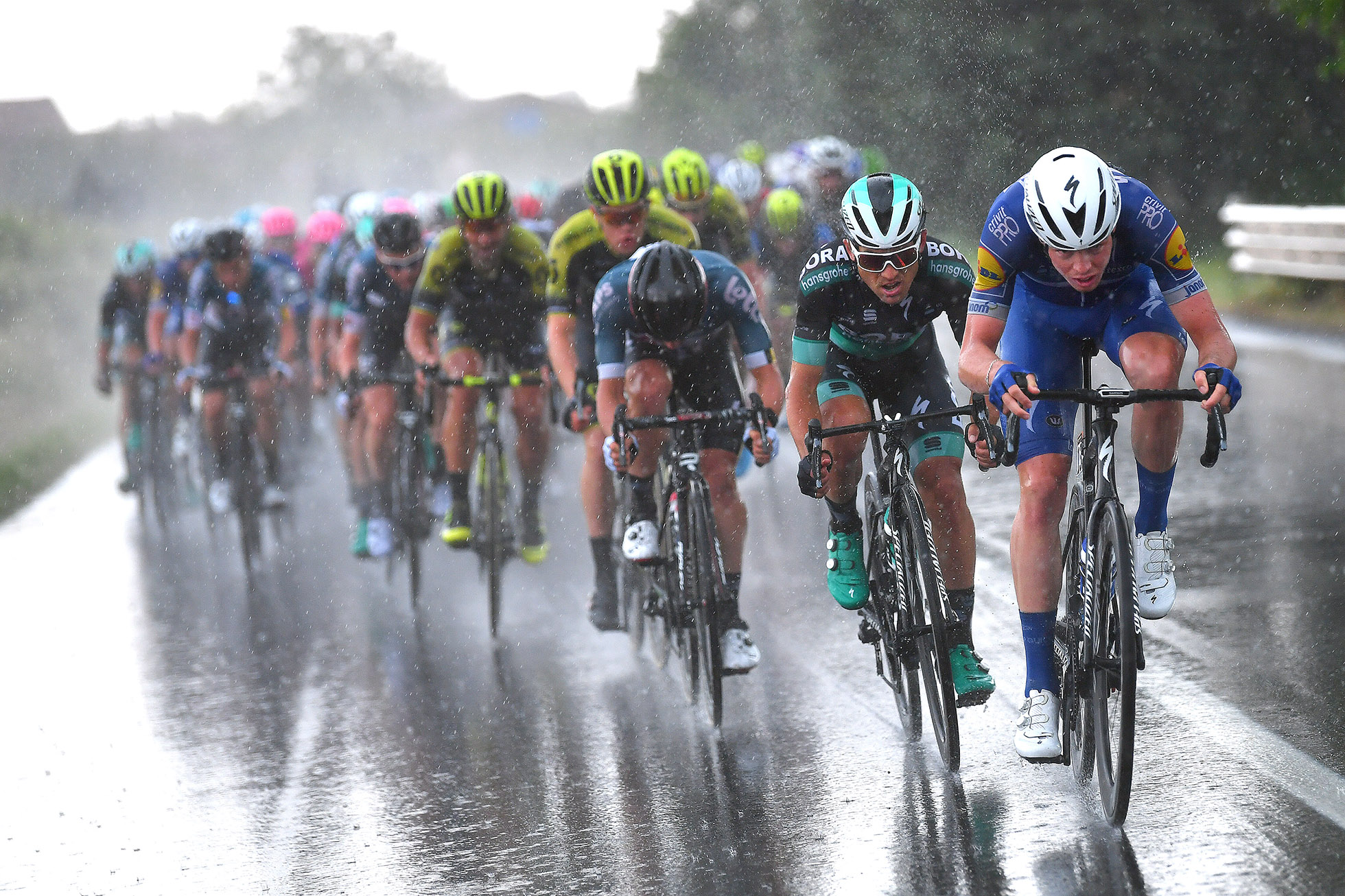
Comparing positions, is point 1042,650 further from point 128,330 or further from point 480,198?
point 128,330

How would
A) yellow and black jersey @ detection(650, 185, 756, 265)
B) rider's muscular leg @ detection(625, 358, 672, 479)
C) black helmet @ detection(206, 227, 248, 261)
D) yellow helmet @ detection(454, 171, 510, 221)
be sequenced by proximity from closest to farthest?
rider's muscular leg @ detection(625, 358, 672, 479)
yellow helmet @ detection(454, 171, 510, 221)
yellow and black jersey @ detection(650, 185, 756, 265)
black helmet @ detection(206, 227, 248, 261)

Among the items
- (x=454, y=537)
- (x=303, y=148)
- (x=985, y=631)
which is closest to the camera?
(x=985, y=631)

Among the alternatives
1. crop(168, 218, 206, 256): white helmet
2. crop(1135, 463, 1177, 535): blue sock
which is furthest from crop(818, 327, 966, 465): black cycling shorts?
crop(168, 218, 206, 256): white helmet

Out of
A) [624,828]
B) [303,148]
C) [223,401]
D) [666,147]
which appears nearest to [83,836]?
[624,828]

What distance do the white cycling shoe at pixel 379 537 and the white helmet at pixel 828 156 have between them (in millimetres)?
4240

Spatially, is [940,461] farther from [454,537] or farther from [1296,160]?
[1296,160]

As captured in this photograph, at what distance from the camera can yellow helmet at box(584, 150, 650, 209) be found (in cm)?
772

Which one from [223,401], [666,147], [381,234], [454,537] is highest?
[666,147]

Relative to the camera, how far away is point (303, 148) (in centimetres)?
10156

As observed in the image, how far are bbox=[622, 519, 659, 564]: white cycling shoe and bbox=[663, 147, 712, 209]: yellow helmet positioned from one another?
3995 millimetres

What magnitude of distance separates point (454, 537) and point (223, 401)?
337cm

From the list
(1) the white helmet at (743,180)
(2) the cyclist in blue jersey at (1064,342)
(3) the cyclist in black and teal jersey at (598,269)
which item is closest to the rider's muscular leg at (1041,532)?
(2) the cyclist in blue jersey at (1064,342)

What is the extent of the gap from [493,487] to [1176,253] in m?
4.47

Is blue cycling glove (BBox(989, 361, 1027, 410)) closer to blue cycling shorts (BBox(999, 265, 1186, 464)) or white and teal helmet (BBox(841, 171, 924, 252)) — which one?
blue cycling shorts (BBox(999, 265, 1186, 464))
